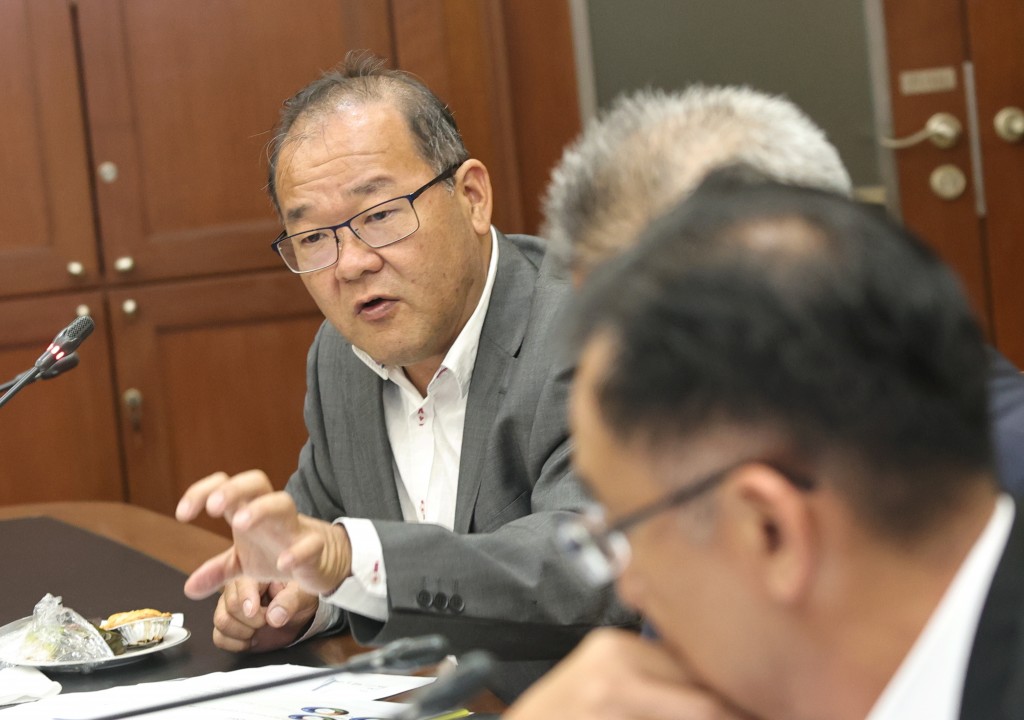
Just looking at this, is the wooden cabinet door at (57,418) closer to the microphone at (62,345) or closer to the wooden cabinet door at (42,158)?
the wooden cabinet door at (42,158)

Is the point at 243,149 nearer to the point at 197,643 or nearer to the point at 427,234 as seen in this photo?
the point at 427,234

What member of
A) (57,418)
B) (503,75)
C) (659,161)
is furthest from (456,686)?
(57,418)

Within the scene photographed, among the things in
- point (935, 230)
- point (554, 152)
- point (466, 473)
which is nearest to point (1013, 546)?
point (466, 473)

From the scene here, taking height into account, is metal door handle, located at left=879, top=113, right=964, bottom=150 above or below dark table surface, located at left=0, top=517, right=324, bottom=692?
above

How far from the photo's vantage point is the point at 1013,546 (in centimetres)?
77

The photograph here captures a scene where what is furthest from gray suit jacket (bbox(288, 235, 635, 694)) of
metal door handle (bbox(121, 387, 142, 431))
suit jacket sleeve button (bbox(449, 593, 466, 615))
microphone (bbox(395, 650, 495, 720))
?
metal door handle (bbox(121, 387, 142, 431))

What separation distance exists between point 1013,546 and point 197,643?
1.08 m

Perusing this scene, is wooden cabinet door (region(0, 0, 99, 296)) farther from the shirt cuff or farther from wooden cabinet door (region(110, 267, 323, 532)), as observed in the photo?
the shirt cuff

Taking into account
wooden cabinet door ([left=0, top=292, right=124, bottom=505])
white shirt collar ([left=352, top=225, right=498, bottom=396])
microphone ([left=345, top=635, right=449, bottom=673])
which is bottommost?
wooden cabinet door ([left=0, top=292, right=124, bottom=505])

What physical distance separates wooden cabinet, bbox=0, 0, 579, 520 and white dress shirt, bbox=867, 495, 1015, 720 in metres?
3.05

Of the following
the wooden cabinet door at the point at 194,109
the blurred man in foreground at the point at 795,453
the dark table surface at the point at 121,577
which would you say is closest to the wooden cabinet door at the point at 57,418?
the wooden cabinet door at the point at 194,109

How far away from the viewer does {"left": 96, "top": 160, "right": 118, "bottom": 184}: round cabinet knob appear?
380 centimetres

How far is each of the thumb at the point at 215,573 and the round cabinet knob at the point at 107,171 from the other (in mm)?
2606

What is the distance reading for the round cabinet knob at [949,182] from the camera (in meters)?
3.37
